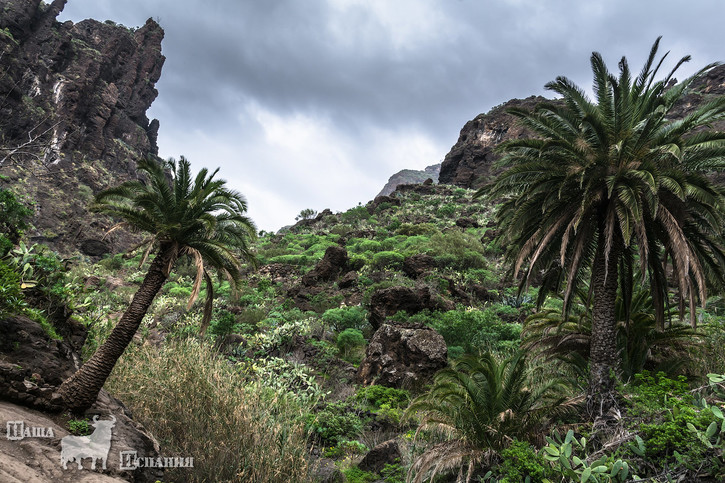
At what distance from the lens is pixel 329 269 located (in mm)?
22094

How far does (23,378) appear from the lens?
17.9 feet

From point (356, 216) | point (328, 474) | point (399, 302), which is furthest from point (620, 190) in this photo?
point (356, 216)

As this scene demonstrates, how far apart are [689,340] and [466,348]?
236 inches

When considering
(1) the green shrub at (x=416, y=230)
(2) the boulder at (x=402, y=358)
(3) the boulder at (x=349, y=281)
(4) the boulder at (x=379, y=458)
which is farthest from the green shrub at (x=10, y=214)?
(1) the green shrub at (x=416, y=230)

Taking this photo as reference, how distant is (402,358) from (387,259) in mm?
12656

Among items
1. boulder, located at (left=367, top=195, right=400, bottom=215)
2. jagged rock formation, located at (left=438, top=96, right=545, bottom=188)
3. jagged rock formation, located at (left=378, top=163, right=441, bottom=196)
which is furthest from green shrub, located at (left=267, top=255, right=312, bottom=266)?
jagged rock formation, located at (left=378, top=163, right=441, bottom=196)

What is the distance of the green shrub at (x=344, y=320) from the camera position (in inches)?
602

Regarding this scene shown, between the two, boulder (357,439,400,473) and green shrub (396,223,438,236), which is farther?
green shrub (396,223,438,236)

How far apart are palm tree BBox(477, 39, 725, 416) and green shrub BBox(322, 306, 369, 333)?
9.08 metres

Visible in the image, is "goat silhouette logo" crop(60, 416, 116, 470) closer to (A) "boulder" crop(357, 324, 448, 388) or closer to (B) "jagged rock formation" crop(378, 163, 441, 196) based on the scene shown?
(A) "boulder" crop(357, 324, 448, 388)

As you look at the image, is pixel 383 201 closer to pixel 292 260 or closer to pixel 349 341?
pixel 292 260

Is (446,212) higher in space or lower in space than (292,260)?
higher

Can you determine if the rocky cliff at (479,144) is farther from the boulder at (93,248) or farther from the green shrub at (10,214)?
the green shrub at (10,214)

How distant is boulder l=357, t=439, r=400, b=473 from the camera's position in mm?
7094
